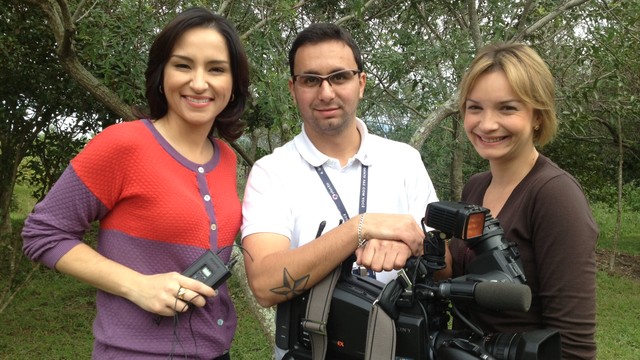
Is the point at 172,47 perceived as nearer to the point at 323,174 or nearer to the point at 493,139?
the point at 323,174

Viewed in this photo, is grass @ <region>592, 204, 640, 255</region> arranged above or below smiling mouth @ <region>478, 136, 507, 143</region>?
below

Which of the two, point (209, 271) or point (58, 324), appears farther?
point (58, 324)

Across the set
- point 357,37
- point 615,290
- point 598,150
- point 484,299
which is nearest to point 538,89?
point 484,299

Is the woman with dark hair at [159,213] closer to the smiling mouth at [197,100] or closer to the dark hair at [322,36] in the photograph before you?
the smiling mouth at [197,100]

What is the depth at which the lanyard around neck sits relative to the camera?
2221 millimetres

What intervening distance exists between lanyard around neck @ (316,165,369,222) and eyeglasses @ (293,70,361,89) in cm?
33

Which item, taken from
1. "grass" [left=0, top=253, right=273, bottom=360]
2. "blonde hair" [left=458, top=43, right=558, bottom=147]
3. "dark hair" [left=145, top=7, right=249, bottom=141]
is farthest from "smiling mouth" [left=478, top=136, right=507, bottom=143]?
"grass" [left=0, top=253, right=273, bottom=360]

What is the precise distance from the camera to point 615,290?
9.79 meters

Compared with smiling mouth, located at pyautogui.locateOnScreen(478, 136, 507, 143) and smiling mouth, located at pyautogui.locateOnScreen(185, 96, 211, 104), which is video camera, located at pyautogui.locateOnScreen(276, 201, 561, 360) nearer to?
smiling mouth, located at pyautogui.locateOnScreen(478, 136, 507, 143)

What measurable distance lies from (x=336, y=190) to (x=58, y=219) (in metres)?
0.96

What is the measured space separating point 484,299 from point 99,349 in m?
1.22

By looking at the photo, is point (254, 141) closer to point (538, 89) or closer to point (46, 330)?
point (46, 330)

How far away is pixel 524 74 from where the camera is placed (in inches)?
76.9

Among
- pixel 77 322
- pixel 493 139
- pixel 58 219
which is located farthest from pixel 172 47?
pixel 77 322
